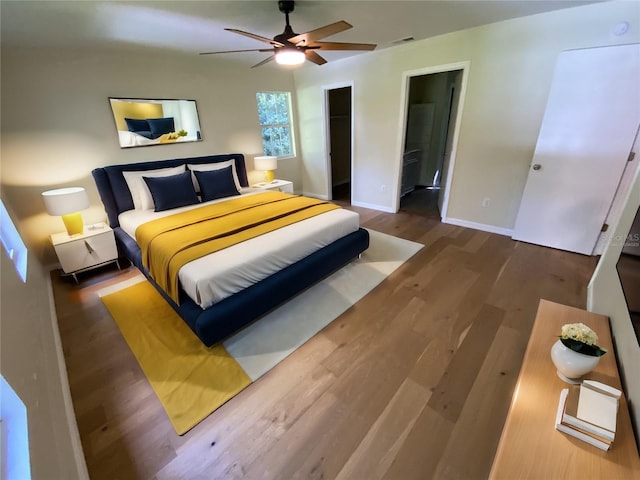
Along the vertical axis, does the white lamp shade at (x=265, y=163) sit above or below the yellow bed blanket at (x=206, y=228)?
above

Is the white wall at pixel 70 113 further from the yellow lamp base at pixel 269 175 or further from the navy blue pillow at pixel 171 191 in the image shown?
the yellow lamp base at pixel 269 175

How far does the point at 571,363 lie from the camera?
3.65ft

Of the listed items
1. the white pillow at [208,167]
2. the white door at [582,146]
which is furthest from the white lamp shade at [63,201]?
the white door at [582,146]

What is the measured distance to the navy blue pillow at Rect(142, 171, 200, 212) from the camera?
317cm

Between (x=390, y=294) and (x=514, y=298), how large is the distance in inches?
41.0

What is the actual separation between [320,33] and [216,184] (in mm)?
2262

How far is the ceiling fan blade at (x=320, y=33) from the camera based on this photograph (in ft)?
6.04

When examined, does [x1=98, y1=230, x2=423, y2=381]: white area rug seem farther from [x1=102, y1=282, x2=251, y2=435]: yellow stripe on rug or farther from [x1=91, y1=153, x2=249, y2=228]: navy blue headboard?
[x1=91, y1=153, x2=249, y2=228]: navy blue headboard

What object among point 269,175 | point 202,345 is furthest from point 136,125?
point 202,345

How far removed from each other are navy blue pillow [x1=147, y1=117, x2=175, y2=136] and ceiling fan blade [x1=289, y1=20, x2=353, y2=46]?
235 centimetres

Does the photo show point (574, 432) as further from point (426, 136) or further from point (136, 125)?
point (426, 136)

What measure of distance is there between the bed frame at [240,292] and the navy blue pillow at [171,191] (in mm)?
391

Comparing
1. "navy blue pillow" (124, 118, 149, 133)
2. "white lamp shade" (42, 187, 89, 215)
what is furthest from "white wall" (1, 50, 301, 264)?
"white lamp shade" (42, 187, 89, 215)

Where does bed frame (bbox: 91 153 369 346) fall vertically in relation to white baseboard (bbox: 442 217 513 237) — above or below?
above
